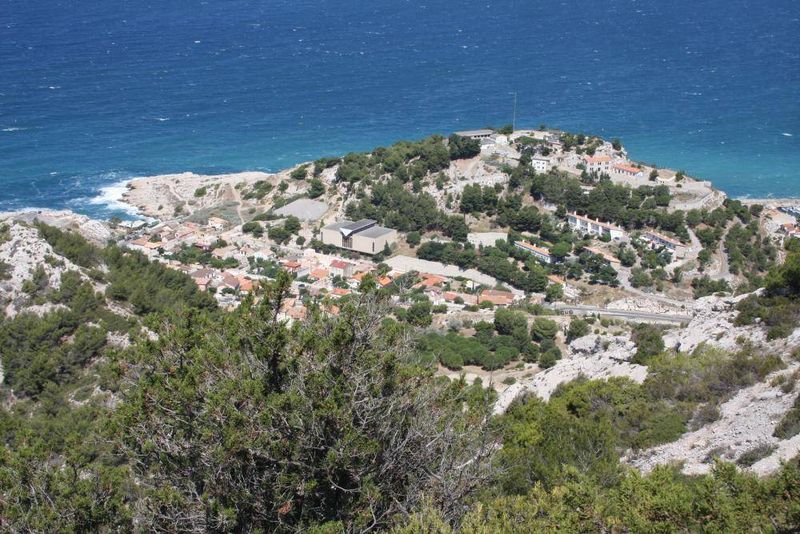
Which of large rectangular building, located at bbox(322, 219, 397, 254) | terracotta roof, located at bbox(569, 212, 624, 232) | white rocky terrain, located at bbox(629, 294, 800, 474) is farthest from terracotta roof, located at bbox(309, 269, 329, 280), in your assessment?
white rocky terrain, located at bbox(629, 294, 800, 474)

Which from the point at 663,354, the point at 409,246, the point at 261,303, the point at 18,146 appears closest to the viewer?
the point at 261,303

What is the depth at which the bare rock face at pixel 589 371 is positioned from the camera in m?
21.6

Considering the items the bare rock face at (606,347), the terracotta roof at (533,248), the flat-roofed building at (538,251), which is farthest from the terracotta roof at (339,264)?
the bare rock face at (606,347)

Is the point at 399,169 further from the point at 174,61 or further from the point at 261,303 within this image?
the point at 174,61

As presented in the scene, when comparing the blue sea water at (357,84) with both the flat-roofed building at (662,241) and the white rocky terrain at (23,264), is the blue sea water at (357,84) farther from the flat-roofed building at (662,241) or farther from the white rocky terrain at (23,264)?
the white rocky terrain at (23,264)

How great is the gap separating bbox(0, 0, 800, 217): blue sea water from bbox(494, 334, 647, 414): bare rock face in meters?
41.3

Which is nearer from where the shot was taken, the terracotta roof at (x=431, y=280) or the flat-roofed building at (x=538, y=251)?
the terracotta roof at (x=431, y=280)

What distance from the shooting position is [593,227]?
156 ft

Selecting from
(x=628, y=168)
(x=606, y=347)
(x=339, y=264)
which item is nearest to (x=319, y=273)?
(x=339, y=264)

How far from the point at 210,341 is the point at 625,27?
123856mm

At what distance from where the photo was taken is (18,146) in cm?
6781

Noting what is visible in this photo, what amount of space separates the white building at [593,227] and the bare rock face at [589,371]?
22.0 m

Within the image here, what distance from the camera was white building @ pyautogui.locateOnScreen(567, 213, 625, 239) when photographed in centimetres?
4697

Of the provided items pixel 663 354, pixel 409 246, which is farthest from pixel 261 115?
pixel 663 354
